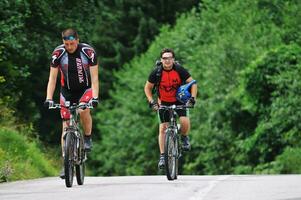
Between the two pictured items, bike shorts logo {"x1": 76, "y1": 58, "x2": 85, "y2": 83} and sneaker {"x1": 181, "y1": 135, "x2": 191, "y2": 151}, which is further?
sneaker {"x1": 181, "y1": 135, "x2": 191, "y2": 151}

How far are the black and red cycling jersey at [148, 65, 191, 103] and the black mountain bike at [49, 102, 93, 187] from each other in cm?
166

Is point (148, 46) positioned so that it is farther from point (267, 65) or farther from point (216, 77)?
point (267, 65)

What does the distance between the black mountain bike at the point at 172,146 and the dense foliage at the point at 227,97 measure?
17262 mm

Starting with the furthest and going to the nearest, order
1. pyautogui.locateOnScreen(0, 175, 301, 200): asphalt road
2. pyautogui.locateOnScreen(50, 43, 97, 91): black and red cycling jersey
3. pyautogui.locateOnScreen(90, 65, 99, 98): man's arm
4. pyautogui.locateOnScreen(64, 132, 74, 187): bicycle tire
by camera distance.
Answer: pyautogui.locateOnScreen(50, 43, 97, 91): black and red cycling jersey → pyautogui.locateOnScreen(90, 65, 99, 98): man's arm → pyautogui.locateOnScreen(64, 132, 74, 187): bicycle tire → pyautogui.locateOnScreen(0, 175, 301, 200): asphalt road

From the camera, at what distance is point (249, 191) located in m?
12.9

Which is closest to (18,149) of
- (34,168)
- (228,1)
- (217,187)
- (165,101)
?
(34,168)

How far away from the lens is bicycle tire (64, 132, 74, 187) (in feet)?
47.0

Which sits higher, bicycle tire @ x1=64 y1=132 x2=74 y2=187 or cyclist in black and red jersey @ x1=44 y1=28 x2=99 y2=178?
cyclist in black and red jersey @ x1=44 y1=28 x2=99 y2=178

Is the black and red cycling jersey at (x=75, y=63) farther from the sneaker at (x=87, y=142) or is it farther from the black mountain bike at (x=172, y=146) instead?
the black mountain bike at (x=172, y=146)

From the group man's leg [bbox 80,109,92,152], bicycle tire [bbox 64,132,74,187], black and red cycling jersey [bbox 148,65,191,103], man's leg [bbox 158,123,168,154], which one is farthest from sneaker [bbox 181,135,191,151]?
bicycle tire [bbox 64,132,74,187]

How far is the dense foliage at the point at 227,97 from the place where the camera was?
38719 millimetres

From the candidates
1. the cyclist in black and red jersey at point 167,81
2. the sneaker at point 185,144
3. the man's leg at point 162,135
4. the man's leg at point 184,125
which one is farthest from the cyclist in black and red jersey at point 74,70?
the sneaker at point 185,144

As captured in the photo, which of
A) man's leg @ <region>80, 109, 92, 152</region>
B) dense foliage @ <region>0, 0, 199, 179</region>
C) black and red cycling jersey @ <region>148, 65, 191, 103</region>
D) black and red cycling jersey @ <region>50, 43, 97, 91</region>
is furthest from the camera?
dense foliage @ <region>0, 0, 199, 179</region>

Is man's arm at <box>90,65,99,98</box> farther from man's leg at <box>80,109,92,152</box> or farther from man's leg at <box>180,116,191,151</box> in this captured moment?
man's leg at <box>180,116,191,151</box>
